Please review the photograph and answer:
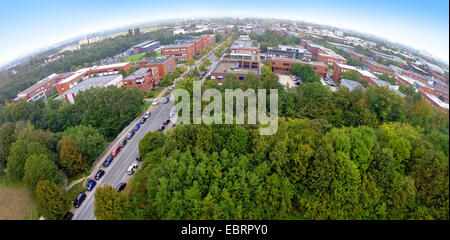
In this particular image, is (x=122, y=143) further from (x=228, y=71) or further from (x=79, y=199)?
(x=228, y=71)

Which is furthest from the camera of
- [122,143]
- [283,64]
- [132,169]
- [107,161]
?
[283,64]

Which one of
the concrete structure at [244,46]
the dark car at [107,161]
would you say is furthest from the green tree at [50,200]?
the concrete structure at [244,46]

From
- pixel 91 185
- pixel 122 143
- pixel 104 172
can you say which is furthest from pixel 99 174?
pixel 122 143

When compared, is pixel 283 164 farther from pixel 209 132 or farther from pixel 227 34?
pixel 227 34

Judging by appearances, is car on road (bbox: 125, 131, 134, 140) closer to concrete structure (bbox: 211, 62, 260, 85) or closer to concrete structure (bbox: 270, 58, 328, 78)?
concrete structure (bbox: 211, 62, 260, 85)

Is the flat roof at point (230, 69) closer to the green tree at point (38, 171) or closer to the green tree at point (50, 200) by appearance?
the green tree at point (38, 171)

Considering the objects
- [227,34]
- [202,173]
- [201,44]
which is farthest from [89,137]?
[227,34]

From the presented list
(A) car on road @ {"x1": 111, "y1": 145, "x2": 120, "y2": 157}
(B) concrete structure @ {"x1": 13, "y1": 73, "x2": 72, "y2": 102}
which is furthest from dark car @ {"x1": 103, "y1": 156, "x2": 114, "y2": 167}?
(B) concrete structure @ {"x1": 13, "y1": 73, "x2": 72, "y2": 102}
